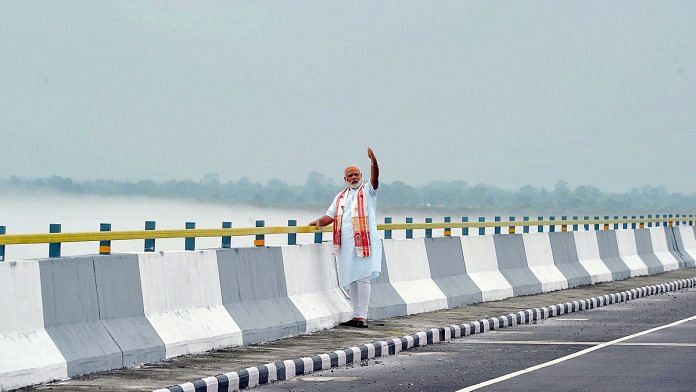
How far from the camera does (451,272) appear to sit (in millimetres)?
24812

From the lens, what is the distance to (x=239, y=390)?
543 inches

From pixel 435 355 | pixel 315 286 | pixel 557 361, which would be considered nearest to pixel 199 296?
pixel 435 355

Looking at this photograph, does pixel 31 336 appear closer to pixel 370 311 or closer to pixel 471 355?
Answer: pixel 471 355

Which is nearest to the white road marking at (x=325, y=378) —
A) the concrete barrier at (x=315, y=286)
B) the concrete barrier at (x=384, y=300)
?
the concrete barrier at (x=315, y=286)

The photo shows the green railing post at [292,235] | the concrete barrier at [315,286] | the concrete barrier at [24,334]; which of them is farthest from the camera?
the green railing post at [292,235]

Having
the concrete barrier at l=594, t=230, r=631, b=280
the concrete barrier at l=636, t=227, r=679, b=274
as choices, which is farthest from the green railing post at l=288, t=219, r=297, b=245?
the concrete barrier at l=636, t=227, r=679, b=274

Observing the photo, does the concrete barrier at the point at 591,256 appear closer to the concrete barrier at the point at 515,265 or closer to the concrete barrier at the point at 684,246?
the concrete barrier at the point at 515,265

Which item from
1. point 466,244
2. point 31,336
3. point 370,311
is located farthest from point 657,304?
point 31,336

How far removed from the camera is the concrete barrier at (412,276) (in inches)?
882

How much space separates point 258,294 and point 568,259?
14.9 metres

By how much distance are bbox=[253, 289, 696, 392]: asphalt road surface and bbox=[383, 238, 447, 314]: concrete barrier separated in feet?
5.24

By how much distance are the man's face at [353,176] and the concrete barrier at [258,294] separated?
1957 millimetres

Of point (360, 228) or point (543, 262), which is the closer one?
point (360, 228)

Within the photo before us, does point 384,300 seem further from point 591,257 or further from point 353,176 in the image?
point 591,257
